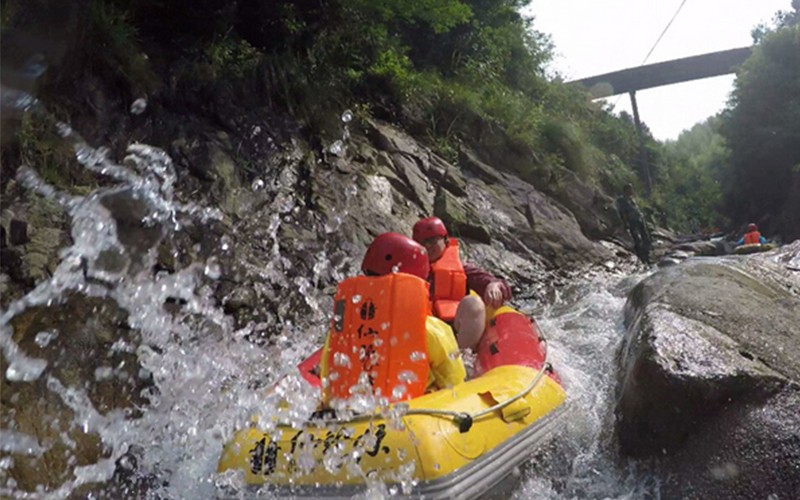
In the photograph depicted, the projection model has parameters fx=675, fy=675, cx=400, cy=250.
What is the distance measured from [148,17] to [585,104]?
18065 mm

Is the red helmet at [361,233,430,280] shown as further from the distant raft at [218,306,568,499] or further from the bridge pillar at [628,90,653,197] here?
the bridge pillar at [628,90,653,197]

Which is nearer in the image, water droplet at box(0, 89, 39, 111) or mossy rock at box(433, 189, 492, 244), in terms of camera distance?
water droplet at box(0, 89, 39, 111)

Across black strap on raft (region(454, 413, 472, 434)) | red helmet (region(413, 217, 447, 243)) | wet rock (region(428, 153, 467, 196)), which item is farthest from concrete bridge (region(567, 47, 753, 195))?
black strap on raft (region(454, 413, 472, 434))

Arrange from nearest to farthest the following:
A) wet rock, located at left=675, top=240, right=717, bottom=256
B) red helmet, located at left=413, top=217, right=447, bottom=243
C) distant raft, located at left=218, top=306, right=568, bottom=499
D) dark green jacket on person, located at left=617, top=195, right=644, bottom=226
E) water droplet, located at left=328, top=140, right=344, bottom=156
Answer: distant raft, located at left=218, top=306, right=568, bottom=499
red helmet, located at left=413, top=217, right=447, bottom=243
water droplet, located at left=328, top=140, right=344, bottom=156
dark green jacket on person, located at left=617, top=195, right=644, bottom=226
wet rock, located at left=675, top=240, right=717, bottom=256

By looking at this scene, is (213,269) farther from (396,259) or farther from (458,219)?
(458,219)

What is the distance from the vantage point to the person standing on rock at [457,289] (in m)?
4.42

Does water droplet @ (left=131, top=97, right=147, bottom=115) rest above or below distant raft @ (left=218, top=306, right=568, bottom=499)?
above

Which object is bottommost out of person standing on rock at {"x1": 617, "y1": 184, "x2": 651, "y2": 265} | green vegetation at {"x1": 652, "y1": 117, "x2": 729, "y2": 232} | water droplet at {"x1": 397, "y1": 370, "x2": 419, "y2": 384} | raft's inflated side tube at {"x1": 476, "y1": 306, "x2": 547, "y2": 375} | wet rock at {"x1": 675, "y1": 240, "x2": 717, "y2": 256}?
green vegetation at {"x1": 652, "y1": 117, "x2": 729, "y2": 232}

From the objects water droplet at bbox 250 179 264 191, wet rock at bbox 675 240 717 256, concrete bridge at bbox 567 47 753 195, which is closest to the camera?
water droplet at bbox 250 179 264 191

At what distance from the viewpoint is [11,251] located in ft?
17.5

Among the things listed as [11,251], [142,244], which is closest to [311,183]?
[142,244]

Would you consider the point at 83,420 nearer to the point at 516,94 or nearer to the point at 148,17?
the point at 148,17

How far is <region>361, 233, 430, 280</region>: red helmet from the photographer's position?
12.7 feet

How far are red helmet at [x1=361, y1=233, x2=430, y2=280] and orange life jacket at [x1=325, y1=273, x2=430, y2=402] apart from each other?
0.17 meters
